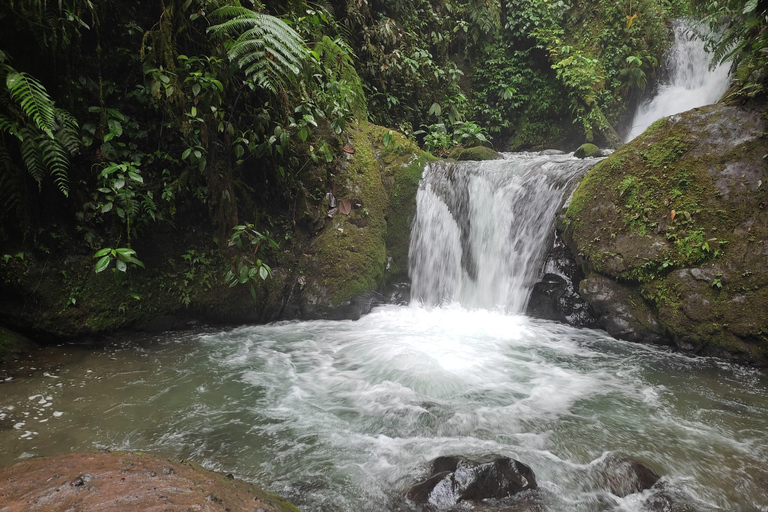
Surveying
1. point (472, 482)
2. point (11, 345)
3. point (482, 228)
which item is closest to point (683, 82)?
point (482, 228)

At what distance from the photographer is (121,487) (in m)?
1.78

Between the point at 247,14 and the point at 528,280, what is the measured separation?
4873 mm

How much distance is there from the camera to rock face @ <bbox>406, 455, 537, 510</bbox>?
2.33m

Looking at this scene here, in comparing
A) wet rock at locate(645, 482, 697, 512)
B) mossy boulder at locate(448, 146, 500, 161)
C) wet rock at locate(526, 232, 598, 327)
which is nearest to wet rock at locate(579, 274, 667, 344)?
wet rock at locate(526, 232, 598, 327)

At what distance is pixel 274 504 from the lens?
80.0 inches

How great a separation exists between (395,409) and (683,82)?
1143 centimetres

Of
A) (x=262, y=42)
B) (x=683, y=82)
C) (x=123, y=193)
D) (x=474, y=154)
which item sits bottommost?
(x=123, y=193)

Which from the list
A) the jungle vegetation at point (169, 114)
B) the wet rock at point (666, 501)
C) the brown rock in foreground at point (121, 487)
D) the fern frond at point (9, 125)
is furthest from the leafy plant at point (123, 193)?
the wet rock at point (666, 501)

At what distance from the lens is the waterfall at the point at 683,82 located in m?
9.53

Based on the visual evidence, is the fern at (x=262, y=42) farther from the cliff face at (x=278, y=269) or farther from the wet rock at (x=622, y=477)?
the wet rock at (x=622, y=477)

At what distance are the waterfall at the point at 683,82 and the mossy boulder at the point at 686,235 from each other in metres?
5.48

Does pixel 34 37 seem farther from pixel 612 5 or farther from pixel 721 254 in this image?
pixel 612 5

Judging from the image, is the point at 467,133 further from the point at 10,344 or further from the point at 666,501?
the point at 10,344

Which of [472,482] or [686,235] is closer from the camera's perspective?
[472,482]
